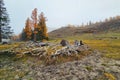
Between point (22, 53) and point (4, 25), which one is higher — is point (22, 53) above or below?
below

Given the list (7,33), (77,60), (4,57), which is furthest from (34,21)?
(77,60)

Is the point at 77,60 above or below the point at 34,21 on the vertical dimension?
below

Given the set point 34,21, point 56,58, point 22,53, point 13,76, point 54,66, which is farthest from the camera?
point 34,21

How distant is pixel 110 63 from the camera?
24.5m

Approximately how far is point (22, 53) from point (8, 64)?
105 inches

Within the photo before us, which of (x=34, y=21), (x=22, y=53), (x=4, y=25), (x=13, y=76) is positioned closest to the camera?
(x=13, y=76)

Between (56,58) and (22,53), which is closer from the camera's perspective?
(56,58)

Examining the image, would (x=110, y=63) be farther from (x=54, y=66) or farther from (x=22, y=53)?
(x=22, y=53)

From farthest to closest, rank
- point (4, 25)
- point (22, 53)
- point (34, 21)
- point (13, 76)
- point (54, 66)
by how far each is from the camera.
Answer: point (34, 21), point (4, 25), point (22, 53), point (54, 66), point (13, 76)

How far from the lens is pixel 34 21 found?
6594cm

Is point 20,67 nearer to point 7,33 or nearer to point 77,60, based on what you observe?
point 77,60

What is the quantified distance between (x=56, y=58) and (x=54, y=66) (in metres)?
1.71

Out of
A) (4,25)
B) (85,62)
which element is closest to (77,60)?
(85,62)

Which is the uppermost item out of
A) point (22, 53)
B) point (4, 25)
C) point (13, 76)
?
point (4, 25)
